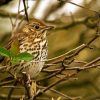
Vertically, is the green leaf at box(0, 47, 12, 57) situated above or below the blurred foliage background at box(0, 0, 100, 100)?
above

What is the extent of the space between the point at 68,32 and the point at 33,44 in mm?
1854

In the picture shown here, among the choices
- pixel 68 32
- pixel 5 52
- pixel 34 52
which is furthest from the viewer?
pixel 68 32

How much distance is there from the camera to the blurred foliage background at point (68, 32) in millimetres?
5430

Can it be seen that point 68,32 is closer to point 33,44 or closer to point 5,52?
point 33,44

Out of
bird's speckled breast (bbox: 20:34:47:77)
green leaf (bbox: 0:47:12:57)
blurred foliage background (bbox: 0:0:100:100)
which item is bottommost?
blurred foliage background (bbox: 0:0:100:100)

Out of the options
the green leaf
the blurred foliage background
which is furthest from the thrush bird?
the blurred foliage background

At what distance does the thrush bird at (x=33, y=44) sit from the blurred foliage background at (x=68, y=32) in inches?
40.2

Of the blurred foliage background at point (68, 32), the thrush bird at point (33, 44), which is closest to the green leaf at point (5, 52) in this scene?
the thrush bird at point (33, 44)

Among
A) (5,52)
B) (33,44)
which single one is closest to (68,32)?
(33,44)

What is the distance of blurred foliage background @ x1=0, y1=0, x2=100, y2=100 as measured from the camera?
543 centimetres

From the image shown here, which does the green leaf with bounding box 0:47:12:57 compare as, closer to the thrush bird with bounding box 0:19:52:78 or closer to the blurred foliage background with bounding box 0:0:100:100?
the thrush bird with bounding box 0:19:52:78

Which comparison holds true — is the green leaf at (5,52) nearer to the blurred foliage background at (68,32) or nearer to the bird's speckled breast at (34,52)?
the bird's speckled breast at (34,52)

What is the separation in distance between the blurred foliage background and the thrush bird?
1021 mm

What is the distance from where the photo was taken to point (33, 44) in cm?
421
